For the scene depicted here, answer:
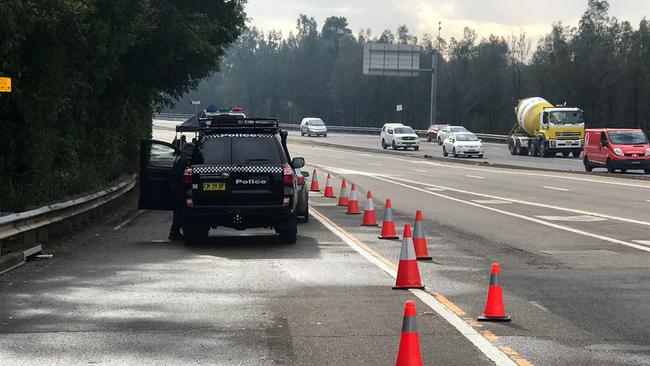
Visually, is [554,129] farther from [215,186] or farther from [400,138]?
[215,186]

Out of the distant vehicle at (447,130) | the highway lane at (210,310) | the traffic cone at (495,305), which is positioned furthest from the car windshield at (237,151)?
the distant vehicle at (447,130)

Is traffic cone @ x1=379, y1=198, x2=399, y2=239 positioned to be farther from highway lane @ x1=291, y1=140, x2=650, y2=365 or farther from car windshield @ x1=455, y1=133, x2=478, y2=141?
car windshield @ x1=455, y1=133, x2=478, y2=141

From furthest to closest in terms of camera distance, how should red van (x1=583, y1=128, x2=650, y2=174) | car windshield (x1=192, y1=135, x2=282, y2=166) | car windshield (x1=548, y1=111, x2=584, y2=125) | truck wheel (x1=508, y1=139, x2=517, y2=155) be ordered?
truck wheel (x1=508, y1=139, x2=517, y2=155) → car windshield (x1=548, y1=111, x2=584, y2=125) → red van (x1=583, y1=128, x2=650, y2=174) → car windshield (x1=192, y1=135, x2=282, y2=166)

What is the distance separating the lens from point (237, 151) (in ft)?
56.6

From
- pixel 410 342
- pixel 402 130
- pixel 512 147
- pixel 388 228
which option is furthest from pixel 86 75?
pixel 402 130

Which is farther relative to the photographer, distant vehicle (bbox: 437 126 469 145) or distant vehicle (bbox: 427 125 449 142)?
distant vehicle (bbox: 427 125 449 142)

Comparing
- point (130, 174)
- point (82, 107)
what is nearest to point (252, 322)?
point (82, 107)

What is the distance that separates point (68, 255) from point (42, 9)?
531cm

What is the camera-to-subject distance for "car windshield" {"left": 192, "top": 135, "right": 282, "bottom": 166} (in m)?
17.1

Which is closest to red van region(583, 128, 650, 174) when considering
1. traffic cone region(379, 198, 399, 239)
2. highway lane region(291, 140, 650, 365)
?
highway lane region(291, 140, 650, 365)

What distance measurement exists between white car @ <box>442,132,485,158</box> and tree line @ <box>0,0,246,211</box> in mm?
24868

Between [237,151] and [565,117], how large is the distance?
4680cm

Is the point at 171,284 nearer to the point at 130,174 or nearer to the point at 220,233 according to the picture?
the point at 220,233

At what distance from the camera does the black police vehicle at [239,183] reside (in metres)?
16.7
